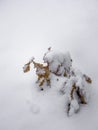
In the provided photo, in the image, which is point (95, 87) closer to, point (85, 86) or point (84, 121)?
point (85, 86)

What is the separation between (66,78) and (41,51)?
97cm

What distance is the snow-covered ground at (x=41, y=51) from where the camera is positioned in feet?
7.20

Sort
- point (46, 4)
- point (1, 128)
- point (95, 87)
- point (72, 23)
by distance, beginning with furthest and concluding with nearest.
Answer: point (46, 4)
point (72, 23)
point (95, 87)
point (1, 128)

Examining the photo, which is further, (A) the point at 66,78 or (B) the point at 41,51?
(B) the point at 41,51

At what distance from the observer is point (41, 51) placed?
10.2 feet

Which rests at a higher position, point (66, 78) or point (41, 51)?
point (41, 51)

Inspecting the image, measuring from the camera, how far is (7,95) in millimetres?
2430

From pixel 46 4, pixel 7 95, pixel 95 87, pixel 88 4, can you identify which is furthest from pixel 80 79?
pixel 46 4

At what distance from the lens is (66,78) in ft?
7.33

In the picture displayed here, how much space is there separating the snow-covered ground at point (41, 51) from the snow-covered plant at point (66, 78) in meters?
0.09

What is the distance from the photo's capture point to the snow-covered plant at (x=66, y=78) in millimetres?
2184

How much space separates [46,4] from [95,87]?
250cm

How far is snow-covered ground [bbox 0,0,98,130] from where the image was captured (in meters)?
2.19

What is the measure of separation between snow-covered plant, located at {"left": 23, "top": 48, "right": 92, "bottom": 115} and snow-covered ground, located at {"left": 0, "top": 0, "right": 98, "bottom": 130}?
9cm
